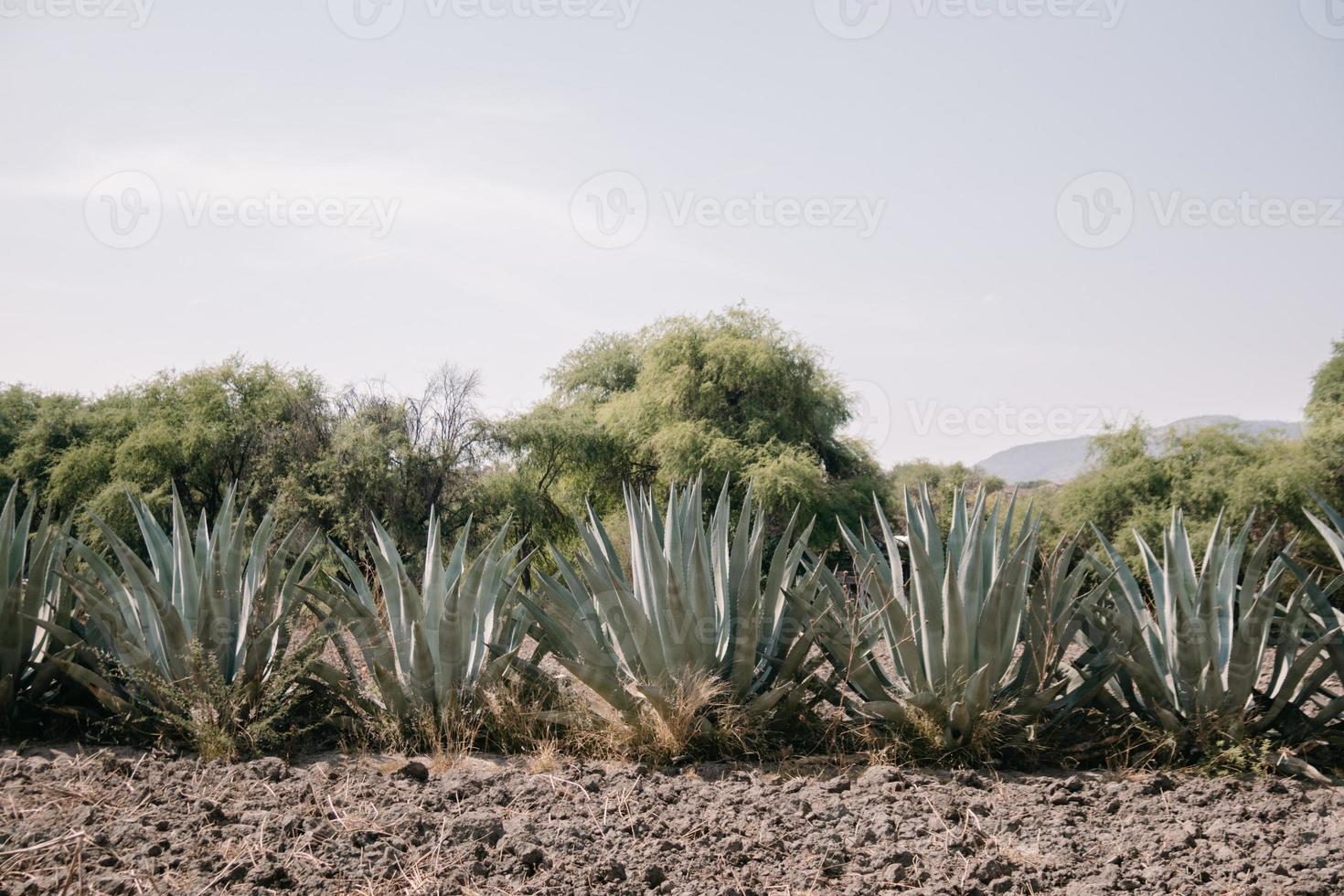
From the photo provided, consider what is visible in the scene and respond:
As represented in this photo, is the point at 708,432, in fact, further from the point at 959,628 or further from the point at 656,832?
the point at 656,832

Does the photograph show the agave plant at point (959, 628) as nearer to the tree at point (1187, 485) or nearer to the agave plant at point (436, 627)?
the agave plant at point (436, 627)

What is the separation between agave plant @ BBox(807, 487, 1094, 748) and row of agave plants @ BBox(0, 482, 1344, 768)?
1 cm

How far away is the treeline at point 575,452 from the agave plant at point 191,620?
803 cm

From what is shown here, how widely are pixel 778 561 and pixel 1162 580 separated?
70.4 inches

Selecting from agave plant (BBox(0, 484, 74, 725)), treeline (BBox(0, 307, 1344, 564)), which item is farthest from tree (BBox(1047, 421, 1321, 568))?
agave plant (BBox(0, 484, 74, 725))

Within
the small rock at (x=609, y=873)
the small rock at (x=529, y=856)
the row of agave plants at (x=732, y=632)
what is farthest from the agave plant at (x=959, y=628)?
the small rock at (x=529, y=856)

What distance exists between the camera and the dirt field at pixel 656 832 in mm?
2965

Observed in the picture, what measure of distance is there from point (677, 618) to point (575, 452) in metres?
15.6

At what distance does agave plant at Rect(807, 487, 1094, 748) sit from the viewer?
4.19 meters

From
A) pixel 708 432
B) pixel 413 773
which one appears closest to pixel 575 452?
pixel 708 432

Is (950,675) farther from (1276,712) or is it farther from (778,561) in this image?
(1276,712)

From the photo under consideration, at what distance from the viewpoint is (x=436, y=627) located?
4828mm

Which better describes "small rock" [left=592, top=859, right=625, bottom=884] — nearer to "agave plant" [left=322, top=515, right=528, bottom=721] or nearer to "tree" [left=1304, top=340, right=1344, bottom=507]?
"agave plant" [left=322, top=515, right=528, bottom=721]

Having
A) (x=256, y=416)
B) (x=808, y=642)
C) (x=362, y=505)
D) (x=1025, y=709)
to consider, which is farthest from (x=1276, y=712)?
(x=256, y=416)
